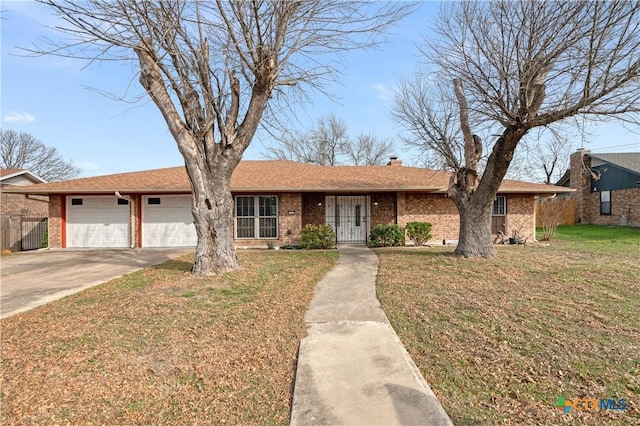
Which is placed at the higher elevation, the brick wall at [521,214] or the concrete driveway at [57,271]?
the brick wall at [521,214]

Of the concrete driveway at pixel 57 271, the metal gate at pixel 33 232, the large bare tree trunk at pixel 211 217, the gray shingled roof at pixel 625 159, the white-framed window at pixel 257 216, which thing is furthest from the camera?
the gray shingled roof at pixel 625 159

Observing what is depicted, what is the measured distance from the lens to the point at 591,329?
417 centimetres

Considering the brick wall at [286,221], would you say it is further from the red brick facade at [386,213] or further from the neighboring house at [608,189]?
the neighboring house at [608,189]

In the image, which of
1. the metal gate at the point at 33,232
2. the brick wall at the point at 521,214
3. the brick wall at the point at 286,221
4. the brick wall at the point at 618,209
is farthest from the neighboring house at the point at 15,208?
the brick wall at the point at 618,209

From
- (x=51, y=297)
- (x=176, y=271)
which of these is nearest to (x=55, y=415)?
(x=51, y=297)

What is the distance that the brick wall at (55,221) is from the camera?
13359 mm

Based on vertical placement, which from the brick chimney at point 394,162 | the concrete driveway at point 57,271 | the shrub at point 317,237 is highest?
the brick chimney at point 394,162

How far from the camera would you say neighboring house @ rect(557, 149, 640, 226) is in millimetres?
19500

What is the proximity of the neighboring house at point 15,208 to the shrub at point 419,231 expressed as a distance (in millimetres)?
15132

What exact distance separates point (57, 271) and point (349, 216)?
991cm

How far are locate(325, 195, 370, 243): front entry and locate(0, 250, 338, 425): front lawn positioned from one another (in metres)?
8.20

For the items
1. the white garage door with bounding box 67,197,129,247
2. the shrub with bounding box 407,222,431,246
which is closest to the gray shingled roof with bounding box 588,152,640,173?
the shrub with bounding box 407,222,431,246

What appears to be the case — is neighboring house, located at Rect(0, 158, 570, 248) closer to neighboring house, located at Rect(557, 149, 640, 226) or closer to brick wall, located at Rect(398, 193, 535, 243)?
brick wall, located at Rect(398, 193, 535, 243)

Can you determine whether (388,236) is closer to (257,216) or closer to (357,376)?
(257,216)
